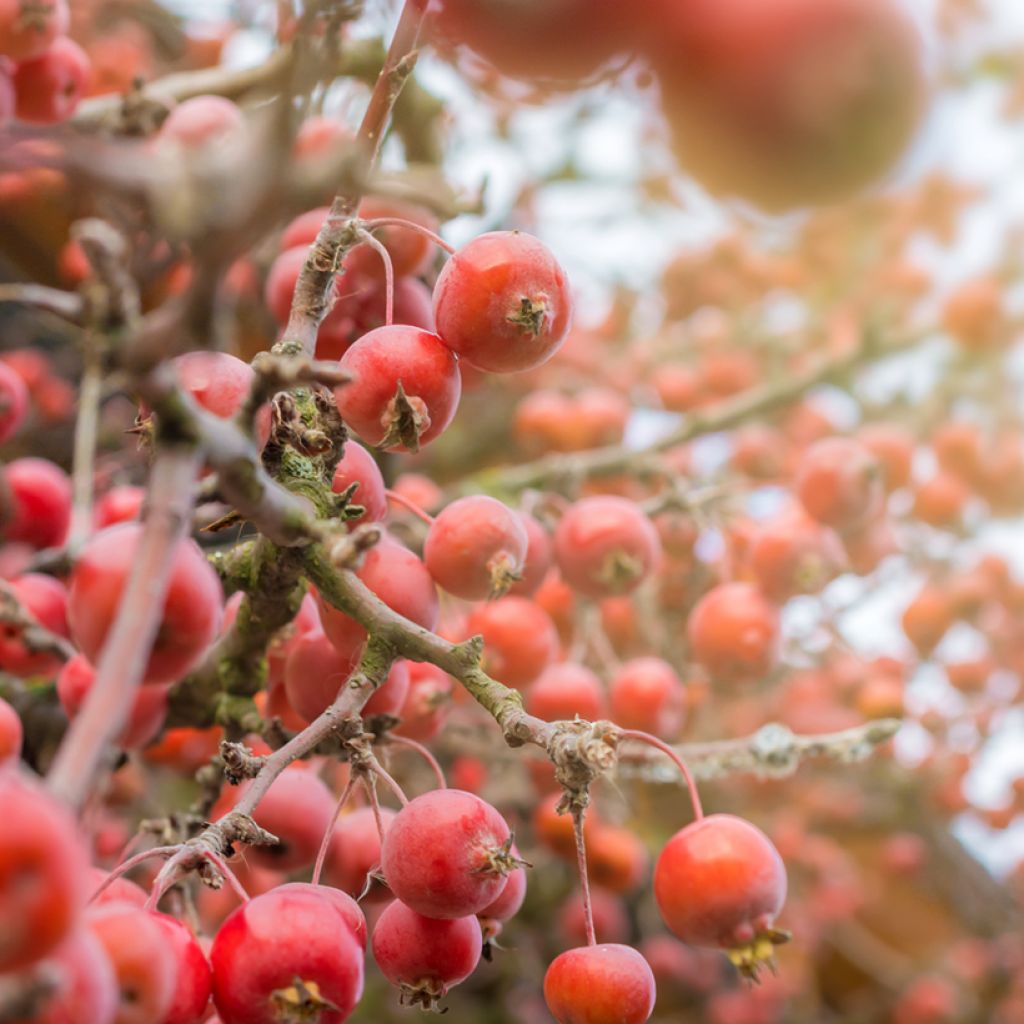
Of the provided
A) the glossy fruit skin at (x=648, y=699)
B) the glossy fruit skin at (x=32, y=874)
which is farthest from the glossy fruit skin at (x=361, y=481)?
the glossy fruit skin at (x=648, y=699)

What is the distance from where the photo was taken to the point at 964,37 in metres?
3.19

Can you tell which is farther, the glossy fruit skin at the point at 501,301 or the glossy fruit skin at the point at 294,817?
the glossy fruit skin at the point at 294,817

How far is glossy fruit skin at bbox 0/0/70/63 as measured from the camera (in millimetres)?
1363

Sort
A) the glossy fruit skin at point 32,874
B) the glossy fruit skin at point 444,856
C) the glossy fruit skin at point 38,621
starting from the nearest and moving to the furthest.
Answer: the glossy fruit skin at point 32,874 < the glossy fruit skin at point 444,856 < the glossy fruit skin at point 38,621

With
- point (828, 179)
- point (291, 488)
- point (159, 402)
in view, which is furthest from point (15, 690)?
point (828, 179)

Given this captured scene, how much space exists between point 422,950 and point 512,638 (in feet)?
2.05

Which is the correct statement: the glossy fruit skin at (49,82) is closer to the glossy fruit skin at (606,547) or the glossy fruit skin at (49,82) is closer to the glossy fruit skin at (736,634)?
the glossy fruit skin at (606,547)

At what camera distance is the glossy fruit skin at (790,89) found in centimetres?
54

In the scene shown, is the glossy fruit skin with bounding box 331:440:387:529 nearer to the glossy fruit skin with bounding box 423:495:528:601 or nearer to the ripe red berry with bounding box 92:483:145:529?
the glossy fruit skin with bounding box 423:495:528:601

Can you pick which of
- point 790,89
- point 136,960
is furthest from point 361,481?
point 790,89

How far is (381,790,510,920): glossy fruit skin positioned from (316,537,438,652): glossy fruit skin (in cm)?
20

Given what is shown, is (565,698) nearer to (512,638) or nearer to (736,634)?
(512,638)

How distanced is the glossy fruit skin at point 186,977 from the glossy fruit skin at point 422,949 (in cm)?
18

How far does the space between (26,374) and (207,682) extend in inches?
63.5
